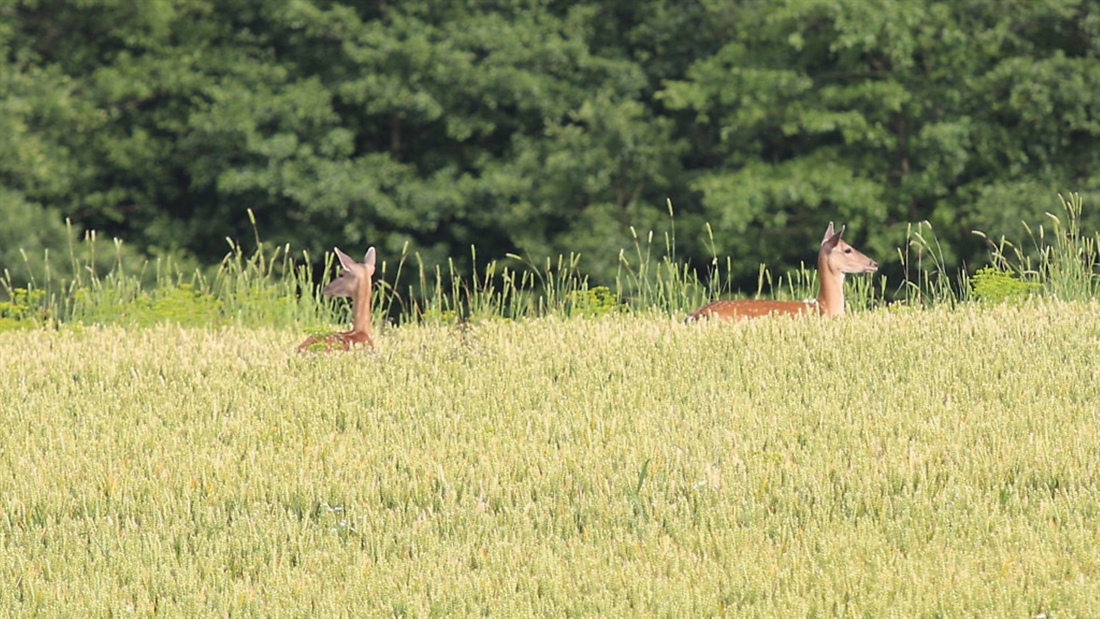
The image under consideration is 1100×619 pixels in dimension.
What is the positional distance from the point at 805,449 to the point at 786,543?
1089mm

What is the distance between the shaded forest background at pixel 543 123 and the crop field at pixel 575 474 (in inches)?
504

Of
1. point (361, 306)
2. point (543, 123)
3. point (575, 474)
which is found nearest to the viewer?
point (575, 474)

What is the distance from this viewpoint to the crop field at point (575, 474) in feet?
17.4

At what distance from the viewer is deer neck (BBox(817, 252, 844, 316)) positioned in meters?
9.49

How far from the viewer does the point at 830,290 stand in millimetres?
9547

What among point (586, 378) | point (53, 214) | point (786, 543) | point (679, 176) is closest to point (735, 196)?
point (679, 176)

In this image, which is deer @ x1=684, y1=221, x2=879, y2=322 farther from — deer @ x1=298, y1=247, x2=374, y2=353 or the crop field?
deer @ x1=298, y1=247, x2=374, y2=353

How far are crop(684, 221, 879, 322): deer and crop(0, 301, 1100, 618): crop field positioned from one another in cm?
31

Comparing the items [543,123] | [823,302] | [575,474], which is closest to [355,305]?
[575,474]

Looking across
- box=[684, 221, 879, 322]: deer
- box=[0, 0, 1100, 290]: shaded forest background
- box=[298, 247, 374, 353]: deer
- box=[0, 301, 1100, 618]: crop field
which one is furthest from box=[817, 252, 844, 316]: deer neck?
box=[0, 0, 1100, 290]: shaded forest background

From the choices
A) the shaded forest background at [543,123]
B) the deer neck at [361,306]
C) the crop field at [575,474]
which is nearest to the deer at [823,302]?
the crop field at [575,474]

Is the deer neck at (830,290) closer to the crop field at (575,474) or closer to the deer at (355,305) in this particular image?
the crop field at (575,474)

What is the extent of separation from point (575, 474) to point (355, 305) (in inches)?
109

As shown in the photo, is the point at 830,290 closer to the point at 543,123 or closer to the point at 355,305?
the point at 355,305
